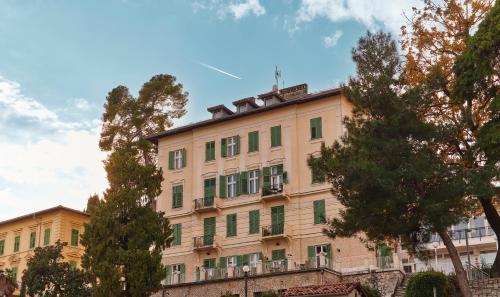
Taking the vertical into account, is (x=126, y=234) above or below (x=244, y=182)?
below

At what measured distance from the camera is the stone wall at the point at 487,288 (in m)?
29.6

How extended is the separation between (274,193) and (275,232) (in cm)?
243

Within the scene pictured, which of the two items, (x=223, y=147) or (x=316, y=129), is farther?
(x=223, y=147)

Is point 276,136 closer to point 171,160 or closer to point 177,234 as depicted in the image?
point 171,160

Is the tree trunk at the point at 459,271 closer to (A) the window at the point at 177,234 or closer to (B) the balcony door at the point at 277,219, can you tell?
(B) the balcony door at the point at 277,219

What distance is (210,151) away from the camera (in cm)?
4716

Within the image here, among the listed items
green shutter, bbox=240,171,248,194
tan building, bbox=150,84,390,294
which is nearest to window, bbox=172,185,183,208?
tan building, bbox=150,84,390,294

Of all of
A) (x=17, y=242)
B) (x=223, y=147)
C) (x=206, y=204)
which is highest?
(x=223, y=147)

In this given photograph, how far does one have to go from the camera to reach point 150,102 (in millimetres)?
53531

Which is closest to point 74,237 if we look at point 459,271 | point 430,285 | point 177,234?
point 177,234

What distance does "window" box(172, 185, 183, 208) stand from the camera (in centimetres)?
4746

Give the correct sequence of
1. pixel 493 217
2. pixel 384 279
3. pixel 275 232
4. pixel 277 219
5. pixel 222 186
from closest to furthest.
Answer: pixel 493 217, pixel 384 279, pixel 275 232, pixel 277 219, pixel 222 186

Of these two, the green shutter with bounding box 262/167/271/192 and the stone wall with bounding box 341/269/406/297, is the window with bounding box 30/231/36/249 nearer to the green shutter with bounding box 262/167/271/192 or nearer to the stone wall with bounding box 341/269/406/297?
the green shutter with bounding box 262/167/271/192

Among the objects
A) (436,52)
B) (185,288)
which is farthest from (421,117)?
(185,288)
